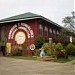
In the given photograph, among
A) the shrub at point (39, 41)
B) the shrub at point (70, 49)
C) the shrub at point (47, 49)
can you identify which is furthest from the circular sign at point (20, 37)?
the shrub at point (70, 49)

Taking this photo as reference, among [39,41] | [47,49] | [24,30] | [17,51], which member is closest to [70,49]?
[47,49]

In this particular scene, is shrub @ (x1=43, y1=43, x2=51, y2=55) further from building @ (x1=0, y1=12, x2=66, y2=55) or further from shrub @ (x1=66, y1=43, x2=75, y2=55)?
building @ (x1=0, y1=12, x2=66, y2=55)

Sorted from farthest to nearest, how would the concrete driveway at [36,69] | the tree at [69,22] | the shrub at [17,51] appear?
the tree at [69,22], the shrub at [17,51], the concrete driveway at [36,69]

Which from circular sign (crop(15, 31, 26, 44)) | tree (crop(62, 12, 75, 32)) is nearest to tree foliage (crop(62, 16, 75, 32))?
tree (crop(62, 12, 75, 32))

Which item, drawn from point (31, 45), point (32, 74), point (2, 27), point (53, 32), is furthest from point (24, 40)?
point (32, 74)

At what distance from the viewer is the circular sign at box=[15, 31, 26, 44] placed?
3574cm

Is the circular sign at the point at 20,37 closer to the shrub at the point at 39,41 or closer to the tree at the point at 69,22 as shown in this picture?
the shrub at the point at 39,41

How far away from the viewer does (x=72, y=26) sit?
131 ft

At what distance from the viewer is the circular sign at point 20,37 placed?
35744mm

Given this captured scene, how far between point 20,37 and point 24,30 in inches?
43.4

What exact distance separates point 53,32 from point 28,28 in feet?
23.5

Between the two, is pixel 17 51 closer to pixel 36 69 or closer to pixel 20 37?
pixel 20 37

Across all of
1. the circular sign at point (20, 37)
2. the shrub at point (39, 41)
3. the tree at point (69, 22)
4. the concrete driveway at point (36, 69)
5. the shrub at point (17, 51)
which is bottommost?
the concrete driveway at point (36, 69)

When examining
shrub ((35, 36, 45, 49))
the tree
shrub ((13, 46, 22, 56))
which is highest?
the tree
